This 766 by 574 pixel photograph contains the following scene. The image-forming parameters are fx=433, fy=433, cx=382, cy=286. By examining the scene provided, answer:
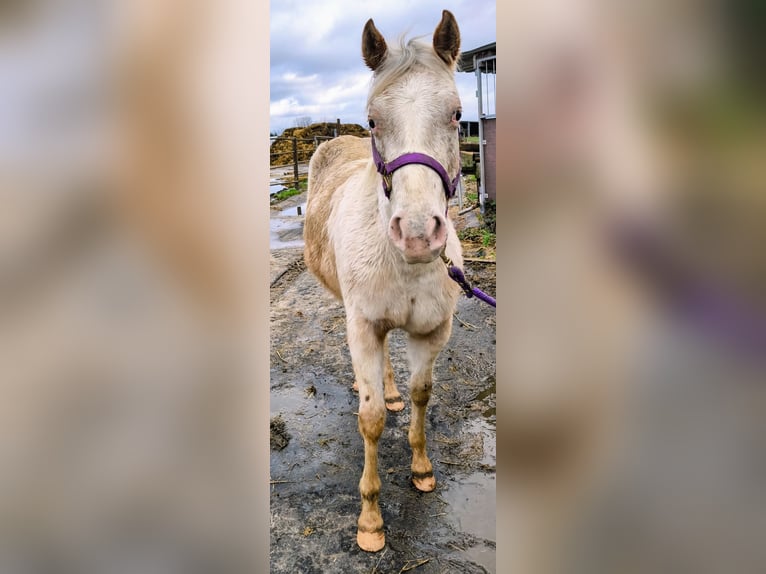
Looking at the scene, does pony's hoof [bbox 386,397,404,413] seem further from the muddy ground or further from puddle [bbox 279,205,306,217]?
puddle [bbox 279,205,306,217]

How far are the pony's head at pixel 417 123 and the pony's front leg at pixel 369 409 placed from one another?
1.65 ft

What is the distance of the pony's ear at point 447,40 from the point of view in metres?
1.27

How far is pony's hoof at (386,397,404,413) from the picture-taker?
2461 mm

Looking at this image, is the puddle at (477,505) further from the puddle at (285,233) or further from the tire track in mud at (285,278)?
the puddle at (285,233)

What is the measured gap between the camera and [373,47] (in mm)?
1314

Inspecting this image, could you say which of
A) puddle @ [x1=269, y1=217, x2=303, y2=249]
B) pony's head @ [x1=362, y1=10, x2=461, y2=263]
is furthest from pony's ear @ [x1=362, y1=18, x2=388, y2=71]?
puddle @ [x1=269, y1=217, x2=303, y2=249]
